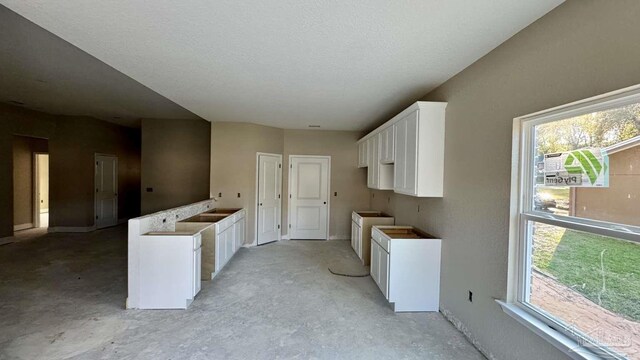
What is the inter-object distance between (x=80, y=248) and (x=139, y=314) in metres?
3.54

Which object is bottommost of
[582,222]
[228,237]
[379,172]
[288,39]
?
[228,237]

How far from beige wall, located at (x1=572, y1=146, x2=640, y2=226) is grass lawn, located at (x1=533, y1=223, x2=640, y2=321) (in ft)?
0.42

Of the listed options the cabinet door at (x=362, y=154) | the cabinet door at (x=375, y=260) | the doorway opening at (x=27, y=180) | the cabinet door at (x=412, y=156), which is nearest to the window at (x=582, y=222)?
the cabinet door at (x=412, y=156)

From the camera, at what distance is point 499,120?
2.18m

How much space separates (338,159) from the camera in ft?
20.7

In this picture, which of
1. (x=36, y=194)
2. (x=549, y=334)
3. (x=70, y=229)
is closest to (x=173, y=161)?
(x=70, y=229)

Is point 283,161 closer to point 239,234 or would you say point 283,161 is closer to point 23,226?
point 239,234

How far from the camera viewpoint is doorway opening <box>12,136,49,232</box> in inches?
252

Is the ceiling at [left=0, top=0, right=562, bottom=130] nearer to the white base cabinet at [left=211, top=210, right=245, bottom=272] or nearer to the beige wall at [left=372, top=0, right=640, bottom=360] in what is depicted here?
the beige wall at [left=372, top=0, right=640, bottom=360]

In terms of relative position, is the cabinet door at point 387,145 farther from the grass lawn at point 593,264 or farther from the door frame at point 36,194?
the door frame at point 36,194

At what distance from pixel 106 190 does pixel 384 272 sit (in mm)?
7591

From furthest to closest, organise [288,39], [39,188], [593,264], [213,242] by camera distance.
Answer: [39,188]
[213,242]
[288,39]
[593,264]

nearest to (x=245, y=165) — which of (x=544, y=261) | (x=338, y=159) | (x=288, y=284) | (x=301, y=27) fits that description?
(x=338, y=159)

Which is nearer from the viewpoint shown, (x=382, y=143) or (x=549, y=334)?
(x=549, y=334)
